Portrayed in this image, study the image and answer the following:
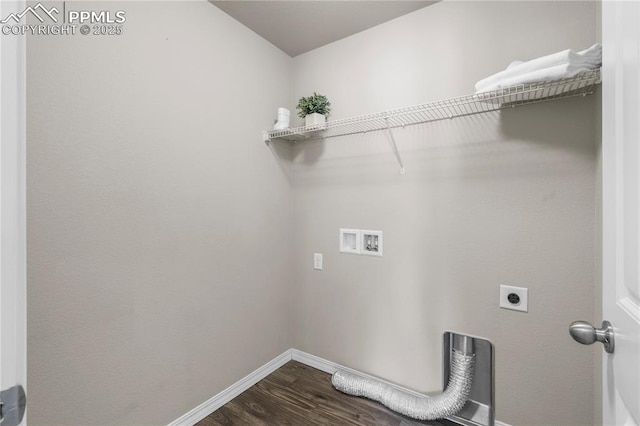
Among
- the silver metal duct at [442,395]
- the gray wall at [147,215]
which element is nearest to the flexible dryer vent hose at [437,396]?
the silver metal duct at [442,395]

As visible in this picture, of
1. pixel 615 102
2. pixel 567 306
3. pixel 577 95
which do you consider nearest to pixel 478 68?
pixel 577 95

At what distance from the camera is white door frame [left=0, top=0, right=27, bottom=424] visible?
0.44 meters

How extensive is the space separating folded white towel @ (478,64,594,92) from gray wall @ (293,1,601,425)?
0.85 ft

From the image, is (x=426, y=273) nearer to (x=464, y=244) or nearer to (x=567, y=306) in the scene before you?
(x=464, y=244)

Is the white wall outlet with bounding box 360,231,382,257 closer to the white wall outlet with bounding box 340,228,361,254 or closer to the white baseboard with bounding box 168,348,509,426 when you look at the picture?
the white wall outlet with bounding box 340,228,361,254

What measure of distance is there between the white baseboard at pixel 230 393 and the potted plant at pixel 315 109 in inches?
66.3

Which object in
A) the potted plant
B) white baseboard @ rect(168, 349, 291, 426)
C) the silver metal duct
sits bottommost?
white baseboard @ rect(168, 349, 291, 426)

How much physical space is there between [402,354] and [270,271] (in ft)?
3.32

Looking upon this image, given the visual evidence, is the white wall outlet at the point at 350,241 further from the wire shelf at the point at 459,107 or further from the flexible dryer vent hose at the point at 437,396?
the flexible dryer vent hose at the point at 437,396

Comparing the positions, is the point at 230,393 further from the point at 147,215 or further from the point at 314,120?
the point at 314,120

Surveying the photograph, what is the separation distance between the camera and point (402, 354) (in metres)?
1.70

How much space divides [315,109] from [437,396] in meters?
1.85

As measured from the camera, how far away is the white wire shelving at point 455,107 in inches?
45.4

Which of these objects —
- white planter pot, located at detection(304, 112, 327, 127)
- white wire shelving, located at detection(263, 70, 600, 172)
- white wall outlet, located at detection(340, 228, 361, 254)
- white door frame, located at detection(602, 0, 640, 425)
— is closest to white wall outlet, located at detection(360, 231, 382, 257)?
white wall outlet, located at detection(340, 228, 361, 254)
